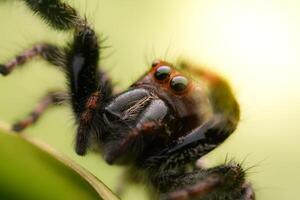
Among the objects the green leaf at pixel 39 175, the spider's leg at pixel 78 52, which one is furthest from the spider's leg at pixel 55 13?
the green leaf at pixel 39 175

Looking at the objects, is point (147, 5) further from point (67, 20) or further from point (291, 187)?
point (291, 187)

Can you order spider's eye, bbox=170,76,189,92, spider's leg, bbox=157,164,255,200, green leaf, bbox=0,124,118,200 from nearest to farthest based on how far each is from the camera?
green leaf, bbox=0,124,118,200 < spider's leg, bbox=157,164,255,200 < spider's eye, bbox=170,76,189,92

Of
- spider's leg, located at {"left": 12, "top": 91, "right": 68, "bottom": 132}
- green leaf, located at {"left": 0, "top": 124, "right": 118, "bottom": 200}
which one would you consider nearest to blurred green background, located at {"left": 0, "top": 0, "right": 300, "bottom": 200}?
spider's leg, located at {"left": 12, "top": 91, "right": 68, "bottom": 132}

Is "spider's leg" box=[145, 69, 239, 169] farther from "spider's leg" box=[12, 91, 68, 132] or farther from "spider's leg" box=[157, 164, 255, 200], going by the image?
"spider's leg" box=[12, 91, 68, 132]

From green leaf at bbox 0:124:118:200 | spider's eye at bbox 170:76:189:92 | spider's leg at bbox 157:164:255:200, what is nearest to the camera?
green leaf at bbox 0:124:118:200

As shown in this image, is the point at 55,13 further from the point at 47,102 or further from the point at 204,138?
the point at 204,138

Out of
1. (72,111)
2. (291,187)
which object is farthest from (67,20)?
(291,187)

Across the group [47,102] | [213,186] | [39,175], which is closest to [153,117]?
[213,186]
